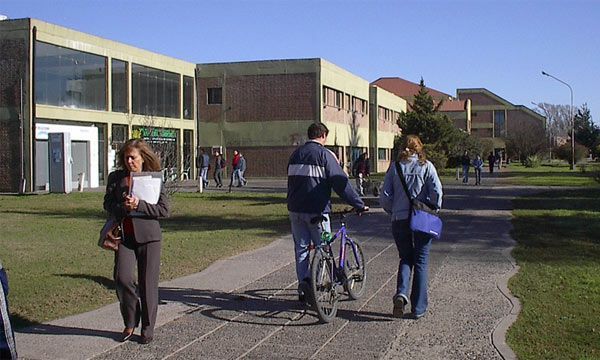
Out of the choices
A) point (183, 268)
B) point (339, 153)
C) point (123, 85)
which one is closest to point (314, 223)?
point (183, 268)

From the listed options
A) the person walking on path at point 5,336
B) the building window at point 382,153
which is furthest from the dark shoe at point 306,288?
the building window at point 382,153

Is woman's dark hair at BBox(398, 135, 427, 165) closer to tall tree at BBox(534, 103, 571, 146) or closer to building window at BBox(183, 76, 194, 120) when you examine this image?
building window at BBox(183, 76, 194, 120)

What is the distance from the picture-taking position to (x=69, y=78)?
3659 cm

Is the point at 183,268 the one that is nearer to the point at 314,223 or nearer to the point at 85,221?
the point at 314,223

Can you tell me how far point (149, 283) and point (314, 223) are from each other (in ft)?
6.04

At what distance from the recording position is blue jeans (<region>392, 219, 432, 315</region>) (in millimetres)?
7105

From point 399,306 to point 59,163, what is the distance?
26.8 metres

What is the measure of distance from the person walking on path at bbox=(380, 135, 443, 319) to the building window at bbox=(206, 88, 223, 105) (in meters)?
43.8

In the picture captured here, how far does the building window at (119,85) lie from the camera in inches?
1592

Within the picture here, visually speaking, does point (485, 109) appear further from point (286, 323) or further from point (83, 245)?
point (286, 323)

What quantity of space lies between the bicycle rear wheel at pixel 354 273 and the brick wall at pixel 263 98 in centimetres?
4024

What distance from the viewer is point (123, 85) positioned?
4144cm

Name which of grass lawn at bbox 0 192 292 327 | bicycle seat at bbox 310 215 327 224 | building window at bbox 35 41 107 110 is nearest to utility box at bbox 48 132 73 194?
building window at bbox 35 41 107 110

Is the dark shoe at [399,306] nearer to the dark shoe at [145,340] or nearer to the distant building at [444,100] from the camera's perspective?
the dark shoe at [145,340]
